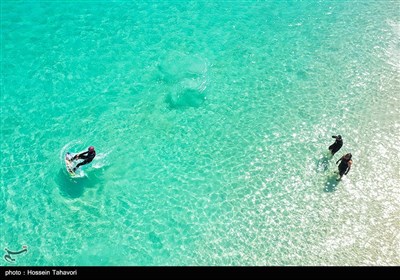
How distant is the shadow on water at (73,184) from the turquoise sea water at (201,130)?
4 cm

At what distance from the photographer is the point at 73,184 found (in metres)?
11.8

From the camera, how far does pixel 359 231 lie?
1041 centimetres

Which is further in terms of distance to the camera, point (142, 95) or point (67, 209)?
point (142, 95)

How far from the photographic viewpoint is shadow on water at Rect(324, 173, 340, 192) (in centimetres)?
1131

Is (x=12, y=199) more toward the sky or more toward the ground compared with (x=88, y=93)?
more toward the ground

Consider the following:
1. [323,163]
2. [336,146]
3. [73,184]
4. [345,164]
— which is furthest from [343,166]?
[73,184]

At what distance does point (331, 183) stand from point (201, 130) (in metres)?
4.85

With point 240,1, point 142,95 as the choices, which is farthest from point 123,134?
point 240,1

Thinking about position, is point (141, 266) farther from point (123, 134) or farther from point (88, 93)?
point (88, 93)

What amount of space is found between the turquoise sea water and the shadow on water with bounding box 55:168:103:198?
44 millimetres

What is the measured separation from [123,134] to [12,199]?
4214 millimetres

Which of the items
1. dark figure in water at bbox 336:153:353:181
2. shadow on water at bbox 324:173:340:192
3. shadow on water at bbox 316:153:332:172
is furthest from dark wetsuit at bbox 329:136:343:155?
shadow on water at bbox 324:173:340:192

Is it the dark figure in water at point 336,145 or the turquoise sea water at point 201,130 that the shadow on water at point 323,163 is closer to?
the turquoise sea water at point 201,130

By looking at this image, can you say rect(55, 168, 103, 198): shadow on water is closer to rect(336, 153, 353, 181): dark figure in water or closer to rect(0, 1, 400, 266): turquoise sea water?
rect(0, 1, 400, 266): turquoise sea water
